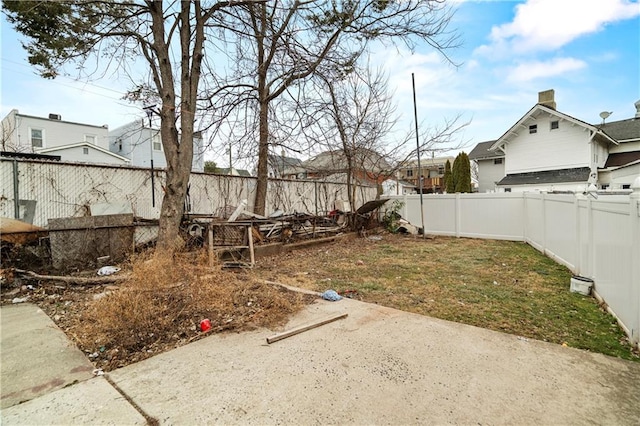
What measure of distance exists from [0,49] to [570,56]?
14.9 metres

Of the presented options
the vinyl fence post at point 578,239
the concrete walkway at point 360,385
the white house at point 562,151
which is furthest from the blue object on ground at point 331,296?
the white house at point 562,151

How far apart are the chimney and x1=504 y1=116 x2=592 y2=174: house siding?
1.36 metres

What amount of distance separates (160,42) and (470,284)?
277 inches

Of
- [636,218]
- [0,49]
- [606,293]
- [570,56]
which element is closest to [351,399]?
[636,218]

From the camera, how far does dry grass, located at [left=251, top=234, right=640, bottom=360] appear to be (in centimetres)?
324

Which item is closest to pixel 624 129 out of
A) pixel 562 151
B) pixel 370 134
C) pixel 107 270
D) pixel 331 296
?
pixel 562 151

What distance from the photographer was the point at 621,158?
16.6 m

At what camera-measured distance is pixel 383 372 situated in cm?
234

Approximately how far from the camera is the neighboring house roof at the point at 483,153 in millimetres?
22091

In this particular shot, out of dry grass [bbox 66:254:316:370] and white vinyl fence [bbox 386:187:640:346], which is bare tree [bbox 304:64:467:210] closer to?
white vinyl fence [bbox 386:187:640:346]

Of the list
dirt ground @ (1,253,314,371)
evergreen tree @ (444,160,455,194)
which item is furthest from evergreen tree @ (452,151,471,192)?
dirt ground @ (1,253,314,371)

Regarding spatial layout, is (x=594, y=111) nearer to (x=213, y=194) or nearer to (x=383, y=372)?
(x=213, y=194)

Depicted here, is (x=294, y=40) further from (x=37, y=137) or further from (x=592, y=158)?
(x=37, y=137)

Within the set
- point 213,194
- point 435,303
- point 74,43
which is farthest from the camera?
point 213,194
